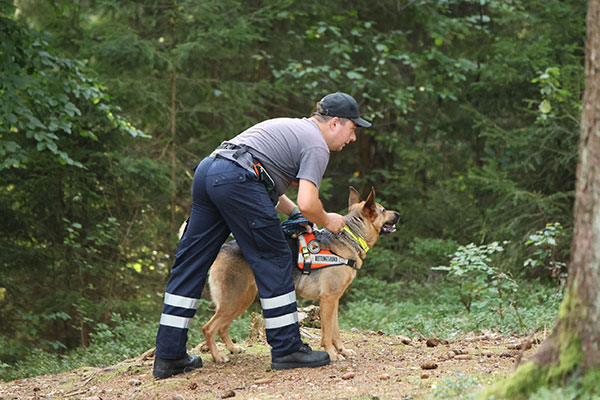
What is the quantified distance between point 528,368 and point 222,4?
9.94m

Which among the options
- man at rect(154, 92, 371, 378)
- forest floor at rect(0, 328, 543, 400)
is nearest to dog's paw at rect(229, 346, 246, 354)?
forest floor at rect(0, 328, 543, 400)

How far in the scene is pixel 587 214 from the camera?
10.0ft

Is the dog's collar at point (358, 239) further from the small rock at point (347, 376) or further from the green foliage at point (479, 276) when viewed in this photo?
the green foliage at point (479, 276)

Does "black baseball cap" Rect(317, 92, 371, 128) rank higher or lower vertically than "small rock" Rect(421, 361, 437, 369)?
higher

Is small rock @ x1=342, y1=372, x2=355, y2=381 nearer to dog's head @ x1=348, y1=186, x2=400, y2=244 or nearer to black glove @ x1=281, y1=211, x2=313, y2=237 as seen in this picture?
A: black glove @ x1=281, y1=211, x2=313, y2=237

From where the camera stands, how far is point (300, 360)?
513cm

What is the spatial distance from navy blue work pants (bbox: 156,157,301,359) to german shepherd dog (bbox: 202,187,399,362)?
346 mm

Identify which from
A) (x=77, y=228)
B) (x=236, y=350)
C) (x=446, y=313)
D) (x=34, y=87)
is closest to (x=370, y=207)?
(x=236, y=350)

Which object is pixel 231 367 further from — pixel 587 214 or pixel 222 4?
pixel 222 4

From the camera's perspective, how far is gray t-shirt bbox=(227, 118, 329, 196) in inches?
196

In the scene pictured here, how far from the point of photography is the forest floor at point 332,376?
419 centimetres

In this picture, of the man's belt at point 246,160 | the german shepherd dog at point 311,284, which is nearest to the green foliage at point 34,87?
the german shepherd dog at point 311,284

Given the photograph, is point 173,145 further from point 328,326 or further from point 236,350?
point 328,326

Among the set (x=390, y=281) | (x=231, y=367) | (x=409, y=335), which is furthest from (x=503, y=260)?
(x=231, y=367)
